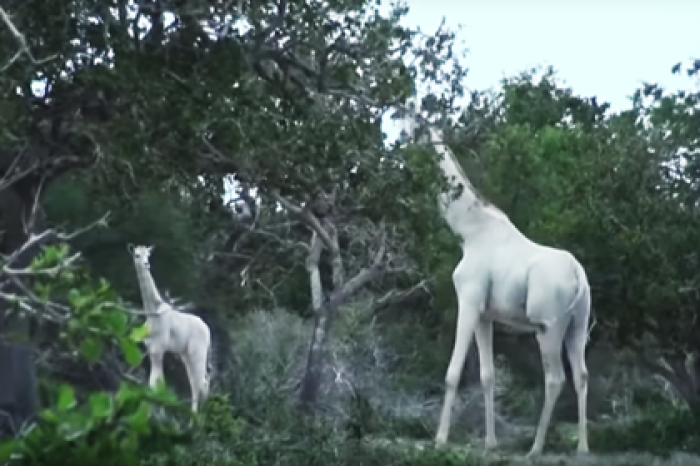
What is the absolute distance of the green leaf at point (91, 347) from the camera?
3.62 metres

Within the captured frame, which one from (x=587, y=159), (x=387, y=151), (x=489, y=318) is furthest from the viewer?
(x=587, y=159)

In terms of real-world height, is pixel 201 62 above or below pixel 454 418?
above

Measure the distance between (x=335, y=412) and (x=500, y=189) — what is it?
14.9 feet

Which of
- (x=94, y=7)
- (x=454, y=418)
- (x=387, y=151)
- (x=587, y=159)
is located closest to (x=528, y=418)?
(x=454, y=418)

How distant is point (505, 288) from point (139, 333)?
377 inches

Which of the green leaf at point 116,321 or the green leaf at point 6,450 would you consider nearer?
the green leaf at point 6,450

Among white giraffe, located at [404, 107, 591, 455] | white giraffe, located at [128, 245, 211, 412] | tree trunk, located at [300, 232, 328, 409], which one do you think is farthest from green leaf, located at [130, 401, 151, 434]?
tree trunk, located at [300, 232, 328, 409]

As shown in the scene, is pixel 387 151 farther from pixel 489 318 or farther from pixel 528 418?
pixel 528 418

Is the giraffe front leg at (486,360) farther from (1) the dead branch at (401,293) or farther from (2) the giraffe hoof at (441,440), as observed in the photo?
(1) the dead branch at (401,293)

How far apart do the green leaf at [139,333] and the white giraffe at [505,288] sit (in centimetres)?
920

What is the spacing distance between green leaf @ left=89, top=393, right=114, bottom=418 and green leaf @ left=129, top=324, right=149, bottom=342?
27 cm

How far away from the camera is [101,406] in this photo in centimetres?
330

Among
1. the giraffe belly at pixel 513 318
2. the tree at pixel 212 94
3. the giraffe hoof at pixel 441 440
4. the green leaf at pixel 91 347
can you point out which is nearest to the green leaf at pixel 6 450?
the green leaf at pixel 91 347

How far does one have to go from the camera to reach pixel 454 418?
18.0m
